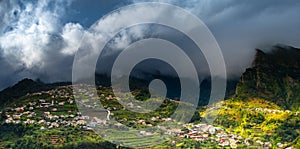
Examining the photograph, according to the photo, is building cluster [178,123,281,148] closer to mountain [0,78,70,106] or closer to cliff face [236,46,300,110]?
cliff face [236,46,300,110]

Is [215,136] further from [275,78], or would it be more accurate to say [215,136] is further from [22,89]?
[22,89]

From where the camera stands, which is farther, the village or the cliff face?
the cliff face

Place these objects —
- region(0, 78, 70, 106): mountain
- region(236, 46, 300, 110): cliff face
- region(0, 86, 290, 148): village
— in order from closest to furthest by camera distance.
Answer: region(0, 86, 290, 148): village, region(236, 46, 300, 110): cliff face, region(0, 78, 70, 106): mountain

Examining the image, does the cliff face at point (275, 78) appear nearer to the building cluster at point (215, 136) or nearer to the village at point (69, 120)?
the village at point (69, 120)

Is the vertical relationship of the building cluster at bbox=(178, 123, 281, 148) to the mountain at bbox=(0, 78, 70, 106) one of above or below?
below

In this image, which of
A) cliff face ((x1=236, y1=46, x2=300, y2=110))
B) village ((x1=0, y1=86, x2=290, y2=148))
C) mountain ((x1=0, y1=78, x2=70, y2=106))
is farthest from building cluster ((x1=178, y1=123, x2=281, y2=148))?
mountain ((x1=0, y1=78, x2=70, y2=106))

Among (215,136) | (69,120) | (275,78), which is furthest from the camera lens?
(275,78)

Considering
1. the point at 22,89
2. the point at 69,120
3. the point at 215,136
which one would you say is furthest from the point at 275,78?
the point at 22,89

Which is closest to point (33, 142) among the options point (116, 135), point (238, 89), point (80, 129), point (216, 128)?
point (80, 129)

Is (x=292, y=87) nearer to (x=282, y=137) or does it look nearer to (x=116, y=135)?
(x=282, y=137)

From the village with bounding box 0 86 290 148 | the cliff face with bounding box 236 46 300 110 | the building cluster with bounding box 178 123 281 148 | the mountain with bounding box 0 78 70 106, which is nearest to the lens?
the building cluster with bounding box 178 123 281 148
